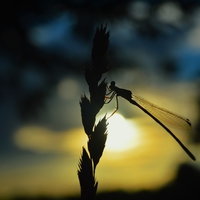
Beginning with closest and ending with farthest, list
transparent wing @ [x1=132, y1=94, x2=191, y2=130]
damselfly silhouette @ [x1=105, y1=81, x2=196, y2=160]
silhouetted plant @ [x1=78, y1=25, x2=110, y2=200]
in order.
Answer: silhouetted plant @ [x1=78, y1=25, x2=110, y2=200] < damselfly silhouette @ [x1=105, y1=81, x2=196, y2=160] < transparent wing @ [x1=132, y1=94, x2=191, y2=130]

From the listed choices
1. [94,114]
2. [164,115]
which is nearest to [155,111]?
[164,115]

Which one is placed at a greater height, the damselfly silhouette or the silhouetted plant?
the damselfly silhouette

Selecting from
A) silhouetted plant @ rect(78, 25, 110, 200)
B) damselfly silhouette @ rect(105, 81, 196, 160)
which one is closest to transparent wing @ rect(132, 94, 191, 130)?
damselfly silhouette @ rect(105, 81, 196, 160)

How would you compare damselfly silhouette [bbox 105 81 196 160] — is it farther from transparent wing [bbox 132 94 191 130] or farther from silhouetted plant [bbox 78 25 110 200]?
silhouetted plant [bbox 78 25 110 200]

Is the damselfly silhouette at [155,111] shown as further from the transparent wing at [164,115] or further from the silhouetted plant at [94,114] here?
the silhouetted plant at [94,114]

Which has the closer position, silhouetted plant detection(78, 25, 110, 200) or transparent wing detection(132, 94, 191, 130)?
silhouetted plant detection(78, 25, 110, 200)

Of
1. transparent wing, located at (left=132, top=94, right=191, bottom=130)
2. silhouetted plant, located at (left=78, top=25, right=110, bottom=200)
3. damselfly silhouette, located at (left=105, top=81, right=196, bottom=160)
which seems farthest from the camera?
transparent wing, located at (left=132, top=94, right=191, bottom=130)
